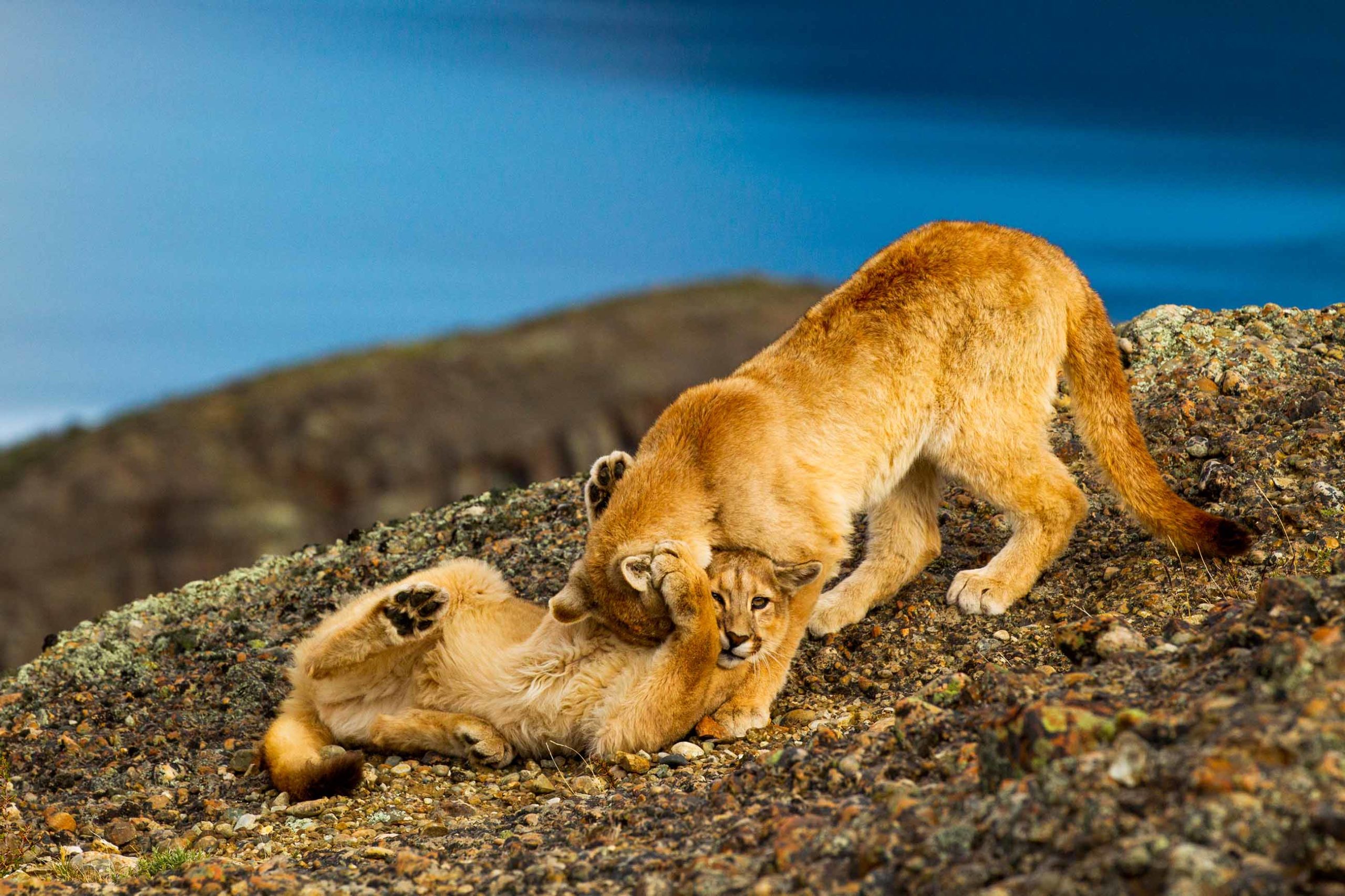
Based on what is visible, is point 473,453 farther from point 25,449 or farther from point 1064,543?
point 1064,543

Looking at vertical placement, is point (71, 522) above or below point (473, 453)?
below

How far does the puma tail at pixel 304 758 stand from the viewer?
566 centimetres

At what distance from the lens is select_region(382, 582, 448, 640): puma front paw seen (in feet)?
19.8

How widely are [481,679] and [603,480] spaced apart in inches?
48.5

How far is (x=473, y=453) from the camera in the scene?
25828 mm

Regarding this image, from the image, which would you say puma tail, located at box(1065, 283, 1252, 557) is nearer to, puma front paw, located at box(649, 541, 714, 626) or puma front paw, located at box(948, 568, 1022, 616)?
puma front paw, located at box(948, 568, 1022, 616)

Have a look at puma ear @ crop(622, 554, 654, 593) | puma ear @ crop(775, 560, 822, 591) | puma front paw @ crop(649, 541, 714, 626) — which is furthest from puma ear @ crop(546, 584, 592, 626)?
puma ear @ crop(775, 560, 822, 591)

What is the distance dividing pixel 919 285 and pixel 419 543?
4.38 meters

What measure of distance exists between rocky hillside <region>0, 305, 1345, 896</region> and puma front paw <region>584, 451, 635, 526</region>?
4.44 ft

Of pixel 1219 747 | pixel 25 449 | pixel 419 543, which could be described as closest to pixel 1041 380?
pixel 1219 747

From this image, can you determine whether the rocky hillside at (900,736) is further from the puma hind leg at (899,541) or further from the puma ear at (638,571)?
the puma ear at (638,571)

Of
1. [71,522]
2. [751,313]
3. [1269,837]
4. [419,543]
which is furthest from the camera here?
[751,313]

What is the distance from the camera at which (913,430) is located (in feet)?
22.3

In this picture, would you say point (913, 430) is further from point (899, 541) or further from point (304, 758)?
point (304, 758)
